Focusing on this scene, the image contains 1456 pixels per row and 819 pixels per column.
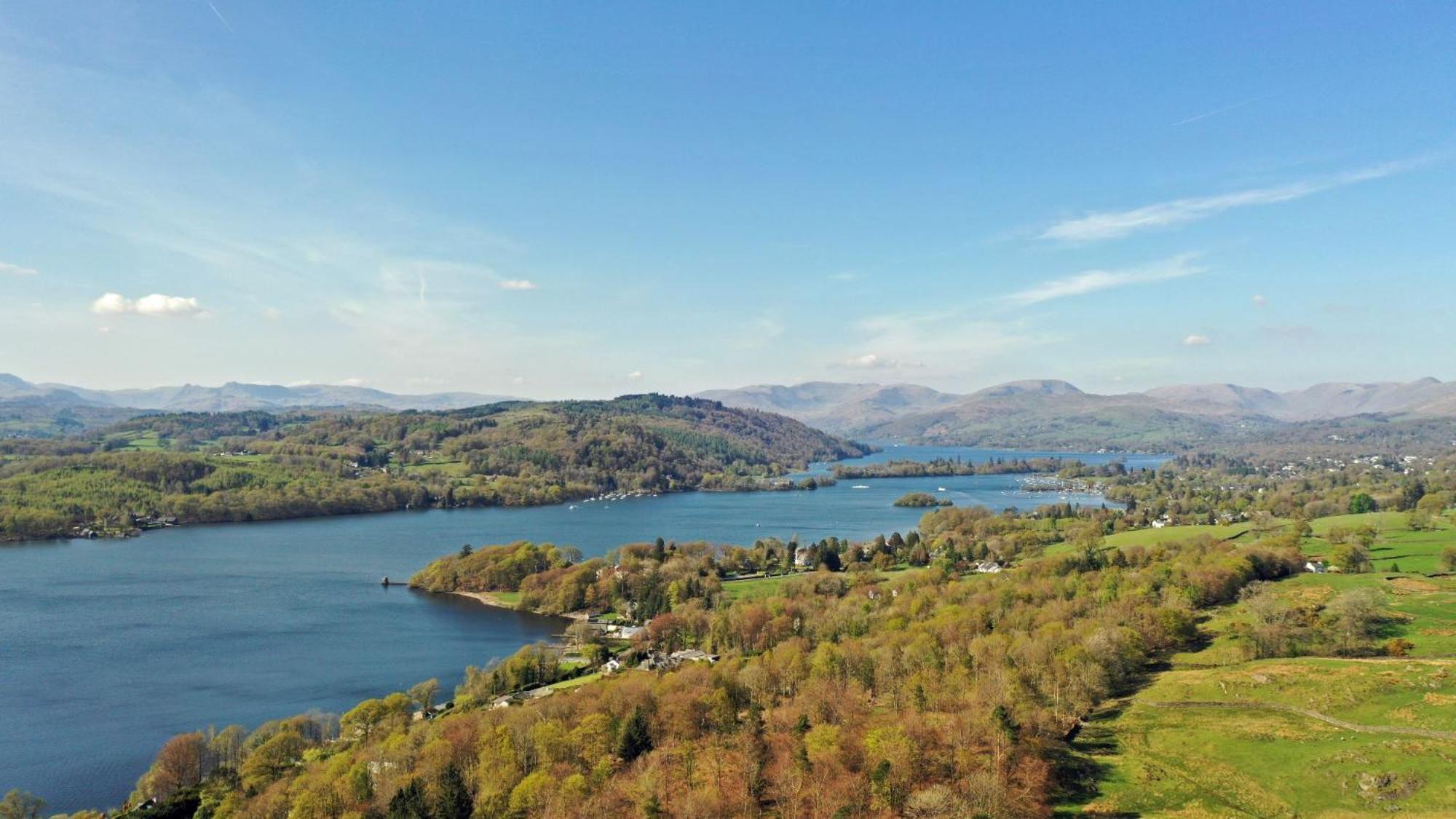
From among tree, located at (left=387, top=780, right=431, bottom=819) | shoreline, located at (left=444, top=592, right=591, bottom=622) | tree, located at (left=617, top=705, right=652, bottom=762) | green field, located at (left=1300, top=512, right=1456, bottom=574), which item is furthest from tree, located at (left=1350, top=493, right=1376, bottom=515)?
tree, located at (left=387, top=780, right=431, bottom=819)

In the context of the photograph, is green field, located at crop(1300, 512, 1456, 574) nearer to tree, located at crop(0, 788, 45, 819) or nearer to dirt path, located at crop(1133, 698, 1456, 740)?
dirt path, located at crop(1133, 698, 1456, 740)

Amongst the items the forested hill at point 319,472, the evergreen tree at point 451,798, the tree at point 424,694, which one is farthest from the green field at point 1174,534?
the forested hill at point 319,472

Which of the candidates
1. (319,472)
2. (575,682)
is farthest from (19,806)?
(319,472)

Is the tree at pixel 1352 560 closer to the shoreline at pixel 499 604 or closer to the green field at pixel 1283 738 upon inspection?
the green field at pixel 1283 738

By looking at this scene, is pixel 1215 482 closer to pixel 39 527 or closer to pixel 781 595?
pixel 781 595

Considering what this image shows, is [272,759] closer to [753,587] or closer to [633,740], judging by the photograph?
[633,740]

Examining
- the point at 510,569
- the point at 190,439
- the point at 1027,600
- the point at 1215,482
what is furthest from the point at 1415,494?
the point at 190,439
